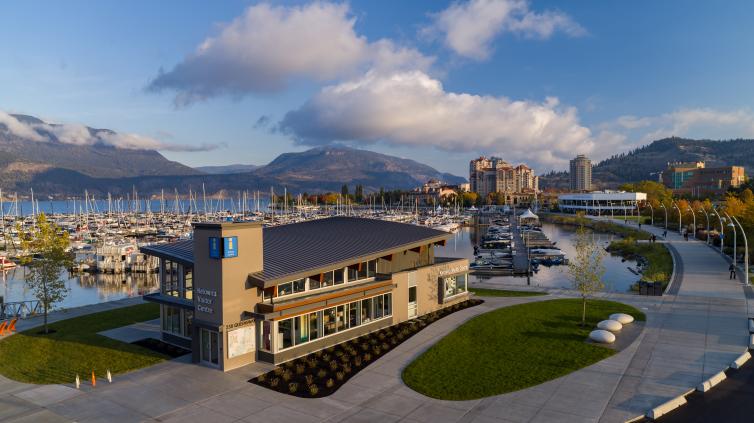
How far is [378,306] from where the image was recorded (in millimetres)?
31062

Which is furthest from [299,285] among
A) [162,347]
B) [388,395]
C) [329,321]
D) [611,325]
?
[611,325]

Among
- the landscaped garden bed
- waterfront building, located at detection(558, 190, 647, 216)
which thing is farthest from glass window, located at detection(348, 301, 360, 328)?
waterfront building, located at detection(558, 190, 647, 216)

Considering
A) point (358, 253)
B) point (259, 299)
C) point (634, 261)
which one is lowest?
point (634, 261)

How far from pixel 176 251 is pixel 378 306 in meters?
12.8

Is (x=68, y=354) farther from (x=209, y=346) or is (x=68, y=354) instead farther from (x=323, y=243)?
(x=323, y=243)

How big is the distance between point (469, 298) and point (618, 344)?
14.4 metres

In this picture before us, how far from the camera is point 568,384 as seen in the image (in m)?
21.1

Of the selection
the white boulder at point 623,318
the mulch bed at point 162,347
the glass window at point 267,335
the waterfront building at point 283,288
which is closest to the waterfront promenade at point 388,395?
the glass window at point 267,335

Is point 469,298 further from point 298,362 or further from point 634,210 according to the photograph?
point 634,210

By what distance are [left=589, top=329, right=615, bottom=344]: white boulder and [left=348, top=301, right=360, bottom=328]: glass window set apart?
13.3 metres

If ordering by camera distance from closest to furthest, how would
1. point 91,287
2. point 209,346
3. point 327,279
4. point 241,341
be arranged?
point 241,341 → point 209,346 → point 327,279 → point 91,287

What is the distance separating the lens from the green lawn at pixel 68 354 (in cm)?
2355

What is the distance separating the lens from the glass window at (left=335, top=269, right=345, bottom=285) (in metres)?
29.7

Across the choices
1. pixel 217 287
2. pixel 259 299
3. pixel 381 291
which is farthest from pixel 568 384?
pixel 217 287
